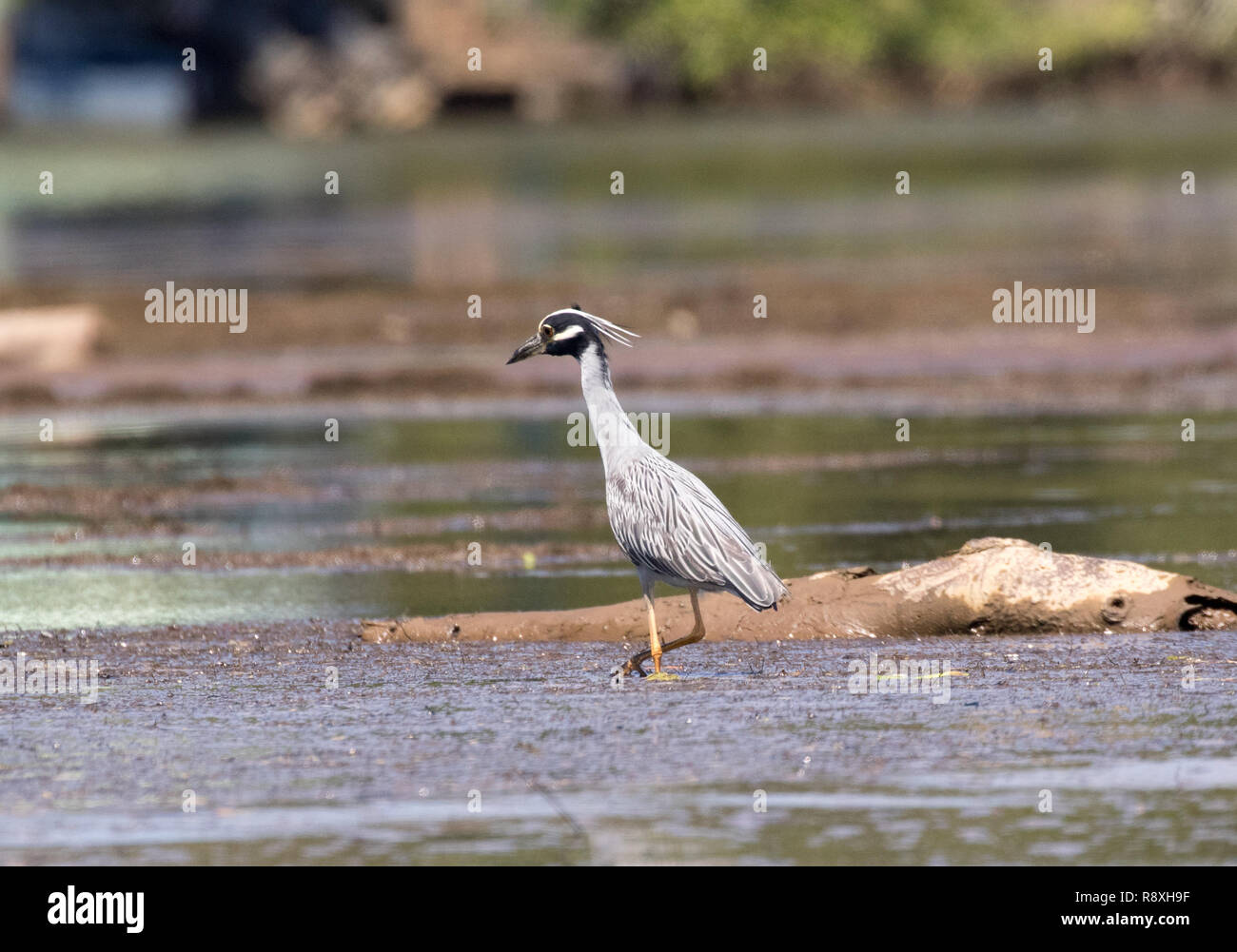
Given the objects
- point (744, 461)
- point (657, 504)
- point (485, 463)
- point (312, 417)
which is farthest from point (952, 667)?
point (312, 417)

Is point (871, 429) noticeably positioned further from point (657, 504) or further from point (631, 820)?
point (631, 820)

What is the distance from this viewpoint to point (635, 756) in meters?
8.16

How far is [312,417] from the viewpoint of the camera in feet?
64.2

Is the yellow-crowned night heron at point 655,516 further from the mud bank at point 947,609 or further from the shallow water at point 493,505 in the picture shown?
the shallow water at point 493,505

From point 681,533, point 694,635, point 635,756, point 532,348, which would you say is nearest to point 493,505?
point 532,348

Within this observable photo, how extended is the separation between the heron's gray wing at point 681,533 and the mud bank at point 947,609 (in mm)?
919

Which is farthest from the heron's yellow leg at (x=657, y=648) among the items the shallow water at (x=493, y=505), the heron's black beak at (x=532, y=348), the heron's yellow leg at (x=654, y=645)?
the shallow water at (x=493, y=505)

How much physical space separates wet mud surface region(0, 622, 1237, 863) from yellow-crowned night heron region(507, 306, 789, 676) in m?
0.37

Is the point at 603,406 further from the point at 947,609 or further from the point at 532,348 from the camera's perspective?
the point at 947,609

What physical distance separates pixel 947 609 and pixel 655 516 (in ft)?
5.09

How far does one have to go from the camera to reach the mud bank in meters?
10.1

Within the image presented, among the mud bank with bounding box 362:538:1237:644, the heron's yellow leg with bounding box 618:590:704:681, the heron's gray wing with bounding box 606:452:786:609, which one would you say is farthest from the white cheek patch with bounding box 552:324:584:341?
the mud bank with bounding box 362:538:1237:644
